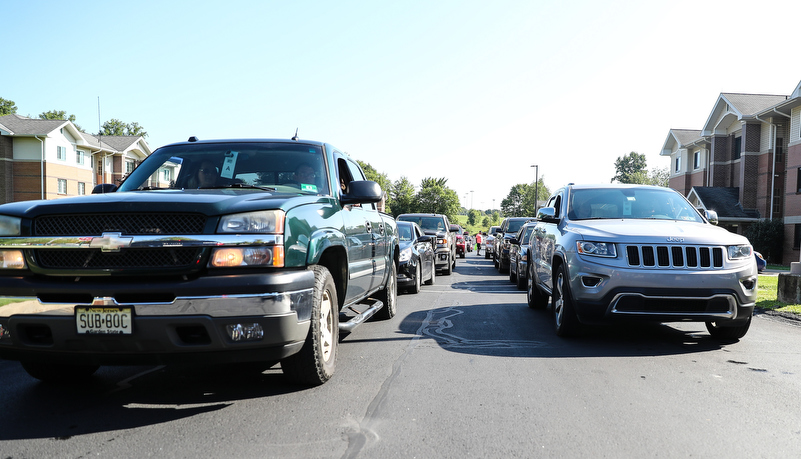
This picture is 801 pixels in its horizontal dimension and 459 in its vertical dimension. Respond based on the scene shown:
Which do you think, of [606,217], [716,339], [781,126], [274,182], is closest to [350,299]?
[274,182]

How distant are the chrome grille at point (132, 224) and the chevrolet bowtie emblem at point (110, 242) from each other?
0.22 ft

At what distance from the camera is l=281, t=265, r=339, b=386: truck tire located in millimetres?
4305

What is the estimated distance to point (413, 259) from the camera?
39.5 feet

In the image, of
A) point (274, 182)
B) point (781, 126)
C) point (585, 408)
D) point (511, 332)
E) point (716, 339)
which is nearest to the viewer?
point (585, 408)

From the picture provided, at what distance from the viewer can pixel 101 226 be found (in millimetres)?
3789

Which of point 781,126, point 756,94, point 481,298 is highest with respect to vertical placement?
point 756,94

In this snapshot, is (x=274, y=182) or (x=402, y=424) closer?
(x=402, y=424)

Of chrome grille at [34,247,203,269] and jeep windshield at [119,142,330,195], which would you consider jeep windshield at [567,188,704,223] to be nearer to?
jeep windshield at [119,142,330,195]

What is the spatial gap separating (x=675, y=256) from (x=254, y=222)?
4.37m

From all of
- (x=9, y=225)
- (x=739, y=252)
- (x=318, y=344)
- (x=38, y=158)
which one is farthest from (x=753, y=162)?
(x=38, y=158)

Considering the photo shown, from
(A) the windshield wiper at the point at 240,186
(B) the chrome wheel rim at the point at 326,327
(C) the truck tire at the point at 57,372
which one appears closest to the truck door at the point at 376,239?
(A) the windshield wiper at the point at 240,186

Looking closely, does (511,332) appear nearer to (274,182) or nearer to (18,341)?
(274,182)

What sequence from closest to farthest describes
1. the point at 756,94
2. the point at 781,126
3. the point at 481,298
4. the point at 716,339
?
1. the point at 716,339
2. the point at 481,298
3. the point at 781,126
4. the point at 756,94

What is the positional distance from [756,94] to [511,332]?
127 ft
